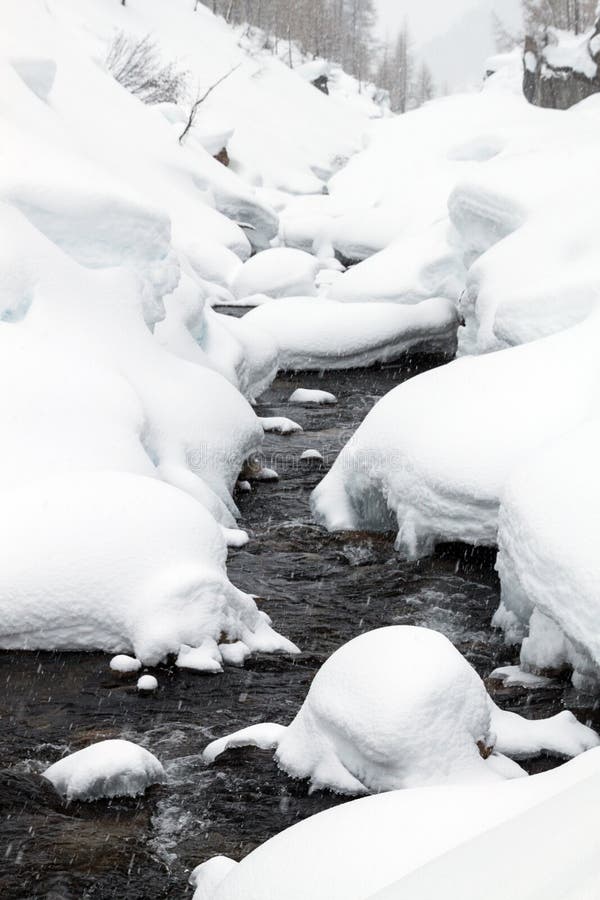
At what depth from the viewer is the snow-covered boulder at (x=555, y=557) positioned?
565cm

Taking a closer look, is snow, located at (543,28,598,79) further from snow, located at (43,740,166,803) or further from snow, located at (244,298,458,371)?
snow, located at (43,740,166,803)

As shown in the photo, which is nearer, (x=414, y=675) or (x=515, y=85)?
(x=414, y=675)

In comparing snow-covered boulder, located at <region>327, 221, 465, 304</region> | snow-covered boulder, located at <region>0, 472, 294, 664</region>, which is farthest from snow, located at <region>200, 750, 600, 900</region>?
snow-covered boulder, located at <region>327, 221, 465, 304</region>

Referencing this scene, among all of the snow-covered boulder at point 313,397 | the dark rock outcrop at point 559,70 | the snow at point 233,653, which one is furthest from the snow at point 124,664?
the dark rock outcrop at point 559,70

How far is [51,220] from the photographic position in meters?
10.0

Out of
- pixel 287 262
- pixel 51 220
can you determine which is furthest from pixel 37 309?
pixel 287 262

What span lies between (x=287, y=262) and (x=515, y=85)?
87.0 ft

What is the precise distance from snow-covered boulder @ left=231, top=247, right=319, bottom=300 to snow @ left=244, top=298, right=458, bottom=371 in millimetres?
2838

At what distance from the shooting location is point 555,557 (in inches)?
232

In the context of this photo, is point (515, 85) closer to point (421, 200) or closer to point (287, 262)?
point (421, 200)

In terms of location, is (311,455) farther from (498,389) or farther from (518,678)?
(518,678)

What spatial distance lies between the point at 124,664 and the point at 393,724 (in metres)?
1.90

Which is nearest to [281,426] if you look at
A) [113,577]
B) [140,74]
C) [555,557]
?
[113,577]

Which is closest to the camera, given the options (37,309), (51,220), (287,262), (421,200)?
(37,309)
